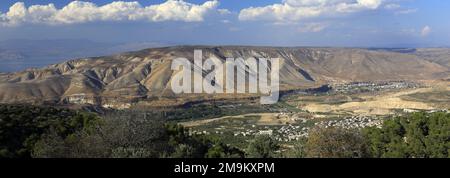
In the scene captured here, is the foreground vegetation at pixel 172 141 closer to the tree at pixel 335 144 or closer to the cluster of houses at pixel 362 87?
the tree at pixel 335 144

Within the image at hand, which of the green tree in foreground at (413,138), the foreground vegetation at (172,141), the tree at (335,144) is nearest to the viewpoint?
the foreground vegetation at (172,141)

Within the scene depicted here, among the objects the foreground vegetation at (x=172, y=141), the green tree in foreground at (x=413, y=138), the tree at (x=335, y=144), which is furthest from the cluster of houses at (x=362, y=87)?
the tree at (x=335, y=144)

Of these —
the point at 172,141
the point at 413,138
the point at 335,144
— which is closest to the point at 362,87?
the point at 413,138

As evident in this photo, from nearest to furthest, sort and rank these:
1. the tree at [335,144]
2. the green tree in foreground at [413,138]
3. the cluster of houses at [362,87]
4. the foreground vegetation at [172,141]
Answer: the foreground vegetation at [172,141], the tree at [335,144], the green tree in foreground at [413,138], the cluster of houses at [362,87]

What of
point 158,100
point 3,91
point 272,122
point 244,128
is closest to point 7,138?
point 244,128

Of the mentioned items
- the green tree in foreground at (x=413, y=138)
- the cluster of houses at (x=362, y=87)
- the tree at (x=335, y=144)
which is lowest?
the cluster of houses at (x=362, y=87)

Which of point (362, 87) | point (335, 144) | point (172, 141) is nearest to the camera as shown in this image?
point (335, 144)

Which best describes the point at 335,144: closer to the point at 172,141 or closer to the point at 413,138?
the point at 413,138
